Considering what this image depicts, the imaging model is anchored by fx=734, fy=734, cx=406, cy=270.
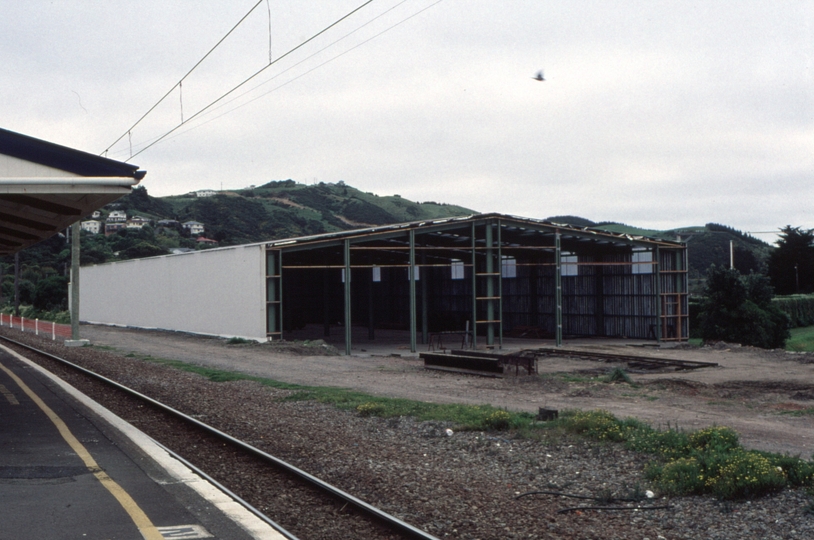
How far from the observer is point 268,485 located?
8.49 meters

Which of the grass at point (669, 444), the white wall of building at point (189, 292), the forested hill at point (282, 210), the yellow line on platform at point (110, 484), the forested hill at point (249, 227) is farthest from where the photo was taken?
the forested hill at point (282, 210)

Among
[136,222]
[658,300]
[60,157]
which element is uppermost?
[136,222]

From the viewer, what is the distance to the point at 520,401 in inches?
635

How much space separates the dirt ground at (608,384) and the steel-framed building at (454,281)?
3.25 metres

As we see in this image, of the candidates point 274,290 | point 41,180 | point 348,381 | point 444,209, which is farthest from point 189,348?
point 444,209

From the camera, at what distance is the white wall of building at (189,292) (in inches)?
1286

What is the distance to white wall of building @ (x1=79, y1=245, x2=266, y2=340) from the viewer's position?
107ft

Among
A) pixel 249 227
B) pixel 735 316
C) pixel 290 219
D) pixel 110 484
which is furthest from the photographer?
pixel 290 219

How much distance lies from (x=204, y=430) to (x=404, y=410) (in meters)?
3.80

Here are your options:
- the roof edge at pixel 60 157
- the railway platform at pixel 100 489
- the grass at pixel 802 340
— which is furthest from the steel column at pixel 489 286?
the roof edge at pixel 60 157

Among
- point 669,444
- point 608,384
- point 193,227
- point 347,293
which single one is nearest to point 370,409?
point 669,444

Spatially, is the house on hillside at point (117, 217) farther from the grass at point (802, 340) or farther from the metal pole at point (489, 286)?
the metal pole at point (489, 286)

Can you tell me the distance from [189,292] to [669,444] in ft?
113

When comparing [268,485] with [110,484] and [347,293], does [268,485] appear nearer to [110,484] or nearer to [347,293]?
[110,484]
